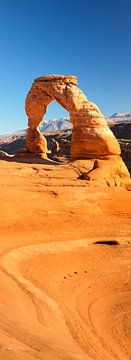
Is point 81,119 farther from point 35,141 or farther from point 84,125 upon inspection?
point 35,141

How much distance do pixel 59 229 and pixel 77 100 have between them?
31.2 ft

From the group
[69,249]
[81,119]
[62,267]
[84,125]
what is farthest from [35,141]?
[62,267]

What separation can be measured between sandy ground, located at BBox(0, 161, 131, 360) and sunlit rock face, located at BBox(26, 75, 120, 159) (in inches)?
79.2

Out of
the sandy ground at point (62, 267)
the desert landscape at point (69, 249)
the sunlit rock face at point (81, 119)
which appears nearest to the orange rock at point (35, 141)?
the desert landscape at point (69, 249)

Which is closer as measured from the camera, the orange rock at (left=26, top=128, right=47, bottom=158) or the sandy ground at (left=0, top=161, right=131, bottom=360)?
the sandy ground at (left=0, top=161, right=131, bottom=360)

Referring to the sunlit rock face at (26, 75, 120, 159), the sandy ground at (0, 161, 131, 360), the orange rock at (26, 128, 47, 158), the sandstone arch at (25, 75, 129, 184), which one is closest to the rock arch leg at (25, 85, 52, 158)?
the orange rock at (26, 128, 47, 158)

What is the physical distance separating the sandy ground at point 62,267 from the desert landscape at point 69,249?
0.02 m

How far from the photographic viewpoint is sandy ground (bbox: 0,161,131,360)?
15.3ft

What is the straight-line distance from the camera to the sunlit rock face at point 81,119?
1877cm

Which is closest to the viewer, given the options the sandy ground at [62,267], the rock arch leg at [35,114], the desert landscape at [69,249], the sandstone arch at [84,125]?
the sandy ground at [62,267]

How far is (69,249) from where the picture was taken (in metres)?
10.4

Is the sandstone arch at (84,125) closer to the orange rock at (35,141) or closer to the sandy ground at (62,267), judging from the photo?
the sandy ground at (62,267)

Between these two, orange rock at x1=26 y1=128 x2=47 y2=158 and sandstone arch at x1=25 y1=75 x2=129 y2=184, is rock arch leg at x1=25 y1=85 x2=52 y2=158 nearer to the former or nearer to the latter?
orange rock at x1=26 y1=128 x2=47 y2=158

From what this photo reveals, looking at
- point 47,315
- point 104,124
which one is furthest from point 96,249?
point 104,124
